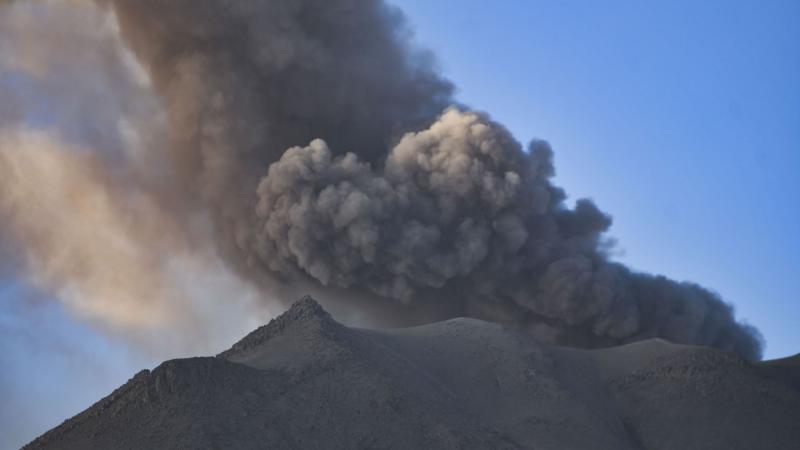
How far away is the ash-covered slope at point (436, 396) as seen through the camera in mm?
27203

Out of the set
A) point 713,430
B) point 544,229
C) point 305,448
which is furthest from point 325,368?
point 544,229

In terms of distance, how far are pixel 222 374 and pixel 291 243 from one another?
558 inches

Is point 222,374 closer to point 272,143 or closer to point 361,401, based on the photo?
point 361,401

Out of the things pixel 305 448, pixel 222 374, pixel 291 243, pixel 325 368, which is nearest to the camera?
pixel 305 448

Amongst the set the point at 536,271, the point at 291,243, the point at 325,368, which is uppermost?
the point at 291,243

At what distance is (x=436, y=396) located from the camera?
3112 centimetres

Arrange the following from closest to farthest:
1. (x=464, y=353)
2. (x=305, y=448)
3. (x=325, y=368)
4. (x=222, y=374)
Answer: (x=305, y=448), (x=222, y=374), (x=325, y=368), (x=464, y=353)

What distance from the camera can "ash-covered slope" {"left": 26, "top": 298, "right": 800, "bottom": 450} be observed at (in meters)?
27.2

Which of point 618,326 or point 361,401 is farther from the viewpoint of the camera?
point 618,326

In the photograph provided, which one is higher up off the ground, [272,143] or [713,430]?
[272,143]

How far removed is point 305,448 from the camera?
26.4m

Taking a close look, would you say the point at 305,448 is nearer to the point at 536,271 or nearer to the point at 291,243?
the point at 291,243

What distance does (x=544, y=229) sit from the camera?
46000 mm

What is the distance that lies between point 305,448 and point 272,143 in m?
23.0
